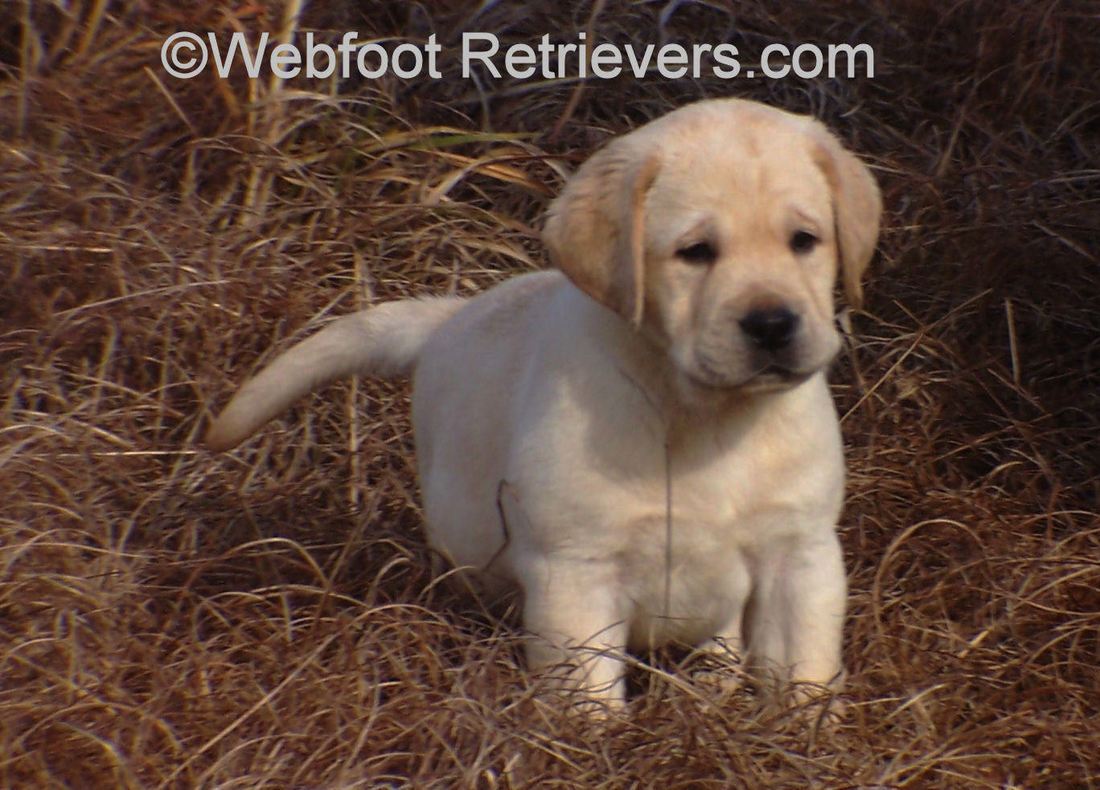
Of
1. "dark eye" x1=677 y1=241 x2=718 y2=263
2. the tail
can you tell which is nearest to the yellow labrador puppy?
"dark eye" x1=677 y1=241 x2=718 y2=263

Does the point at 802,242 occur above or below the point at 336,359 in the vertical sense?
above

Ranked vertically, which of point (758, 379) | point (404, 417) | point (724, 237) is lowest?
point (404, 417)

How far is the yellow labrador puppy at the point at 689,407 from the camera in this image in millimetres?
2840

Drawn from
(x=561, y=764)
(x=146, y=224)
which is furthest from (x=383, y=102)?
(x=561, y=764)

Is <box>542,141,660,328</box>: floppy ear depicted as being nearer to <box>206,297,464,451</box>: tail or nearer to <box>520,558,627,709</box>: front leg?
<box>520,558,627,709</box>: front leg

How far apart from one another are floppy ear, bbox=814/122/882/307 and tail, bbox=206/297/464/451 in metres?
1.11

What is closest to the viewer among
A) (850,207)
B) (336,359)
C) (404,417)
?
(850,207)

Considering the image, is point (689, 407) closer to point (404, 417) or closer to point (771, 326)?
point (771, 326)

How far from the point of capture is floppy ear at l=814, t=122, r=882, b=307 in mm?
3008

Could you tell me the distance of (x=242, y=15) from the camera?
5.03 metres

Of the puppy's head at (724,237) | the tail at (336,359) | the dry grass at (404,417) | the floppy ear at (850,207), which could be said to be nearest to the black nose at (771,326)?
the puppy's head at (724,237)

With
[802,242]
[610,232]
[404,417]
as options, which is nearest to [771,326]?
[802,242]

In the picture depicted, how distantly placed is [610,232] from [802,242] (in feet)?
1.08

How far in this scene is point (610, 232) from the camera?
2955mm
